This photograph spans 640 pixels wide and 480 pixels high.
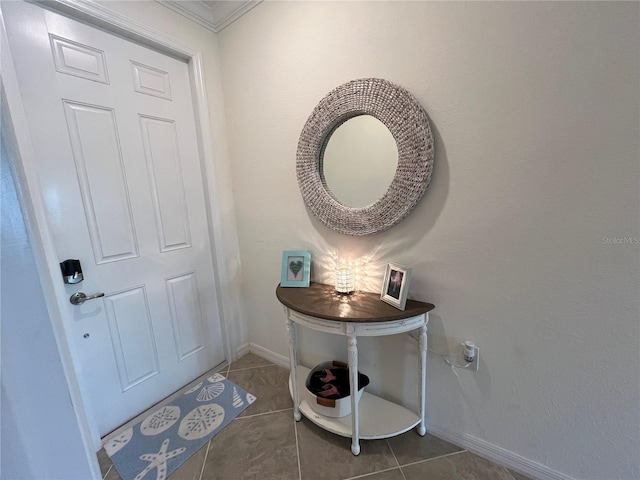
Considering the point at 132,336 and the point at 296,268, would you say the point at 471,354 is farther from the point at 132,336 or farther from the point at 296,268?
the point at 132,336

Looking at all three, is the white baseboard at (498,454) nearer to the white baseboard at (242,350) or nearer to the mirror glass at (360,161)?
the mirror glass at (360,161)

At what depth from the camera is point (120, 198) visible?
142cm

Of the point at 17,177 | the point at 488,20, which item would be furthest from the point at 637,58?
the point at 17,177

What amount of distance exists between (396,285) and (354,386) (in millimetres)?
496

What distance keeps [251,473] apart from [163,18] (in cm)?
243

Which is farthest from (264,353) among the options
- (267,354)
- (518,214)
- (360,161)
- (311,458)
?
(518,214)

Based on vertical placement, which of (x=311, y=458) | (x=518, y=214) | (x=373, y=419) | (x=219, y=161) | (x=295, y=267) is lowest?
(x=311, y=458)

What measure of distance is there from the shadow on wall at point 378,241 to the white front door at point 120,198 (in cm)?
84

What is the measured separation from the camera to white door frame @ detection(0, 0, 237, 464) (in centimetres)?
104

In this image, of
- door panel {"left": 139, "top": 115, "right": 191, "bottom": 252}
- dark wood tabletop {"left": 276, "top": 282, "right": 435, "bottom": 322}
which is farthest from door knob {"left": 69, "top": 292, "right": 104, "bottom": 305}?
dark wood tabletop {"left": 276, "top": 282, "right": 435, "bottom": 322}

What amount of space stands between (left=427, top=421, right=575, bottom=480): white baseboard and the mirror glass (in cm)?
120

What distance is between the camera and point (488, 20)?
38.5 inches

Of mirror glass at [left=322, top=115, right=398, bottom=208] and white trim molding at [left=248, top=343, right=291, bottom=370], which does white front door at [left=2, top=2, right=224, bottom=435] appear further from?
mirror glass at [left=322, top=115, right=398, bottom=208]

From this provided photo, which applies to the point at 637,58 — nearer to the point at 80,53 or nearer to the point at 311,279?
the point at 311,279
